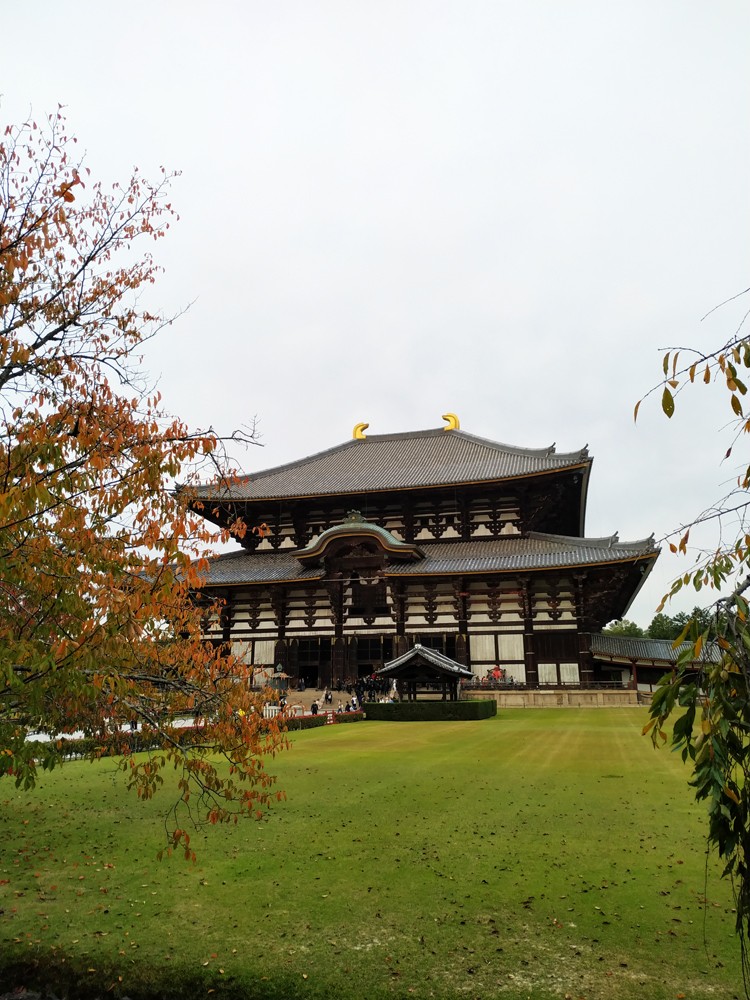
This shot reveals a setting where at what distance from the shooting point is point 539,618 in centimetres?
3177

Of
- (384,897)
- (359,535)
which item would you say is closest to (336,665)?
(359,535)

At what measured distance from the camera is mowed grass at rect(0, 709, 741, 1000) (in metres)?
5.06

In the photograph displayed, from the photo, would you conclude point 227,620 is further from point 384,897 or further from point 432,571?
point 384,897

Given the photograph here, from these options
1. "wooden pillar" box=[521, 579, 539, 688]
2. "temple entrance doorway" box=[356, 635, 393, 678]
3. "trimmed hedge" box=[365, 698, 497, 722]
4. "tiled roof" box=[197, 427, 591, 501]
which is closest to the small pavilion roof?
"wooden pillar" box=[521, 579, 539, 688]

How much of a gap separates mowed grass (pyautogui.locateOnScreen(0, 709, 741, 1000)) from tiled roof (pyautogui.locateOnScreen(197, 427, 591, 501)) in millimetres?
24454

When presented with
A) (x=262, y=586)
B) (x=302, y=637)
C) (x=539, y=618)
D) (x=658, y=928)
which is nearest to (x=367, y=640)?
(x=302, y=637)

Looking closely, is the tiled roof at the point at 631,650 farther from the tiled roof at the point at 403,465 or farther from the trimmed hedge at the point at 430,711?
the trimmed hedge at the point at 430,711

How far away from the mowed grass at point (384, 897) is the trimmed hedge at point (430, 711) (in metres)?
12.1

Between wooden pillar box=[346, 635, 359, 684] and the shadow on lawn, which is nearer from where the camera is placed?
the shadow on lawn

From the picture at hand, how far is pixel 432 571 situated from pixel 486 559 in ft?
9.84

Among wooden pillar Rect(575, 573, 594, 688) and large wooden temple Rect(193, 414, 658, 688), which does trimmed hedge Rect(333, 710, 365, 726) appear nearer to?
large wooden temple Rect(193, 414, 658, 688)

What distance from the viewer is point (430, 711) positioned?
23891mm

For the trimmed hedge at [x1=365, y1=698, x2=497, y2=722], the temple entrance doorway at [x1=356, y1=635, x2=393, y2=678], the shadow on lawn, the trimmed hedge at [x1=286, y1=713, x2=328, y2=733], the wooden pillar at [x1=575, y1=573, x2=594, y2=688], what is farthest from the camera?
the temple entrance doorway at [x1=356, y1=635, x2=393, y2=678]

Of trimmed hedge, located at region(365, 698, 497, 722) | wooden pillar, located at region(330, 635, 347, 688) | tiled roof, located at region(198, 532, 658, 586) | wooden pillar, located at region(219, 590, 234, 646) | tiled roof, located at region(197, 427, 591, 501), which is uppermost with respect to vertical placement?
tiled roof, located at region(197, 427, 591, 501)
